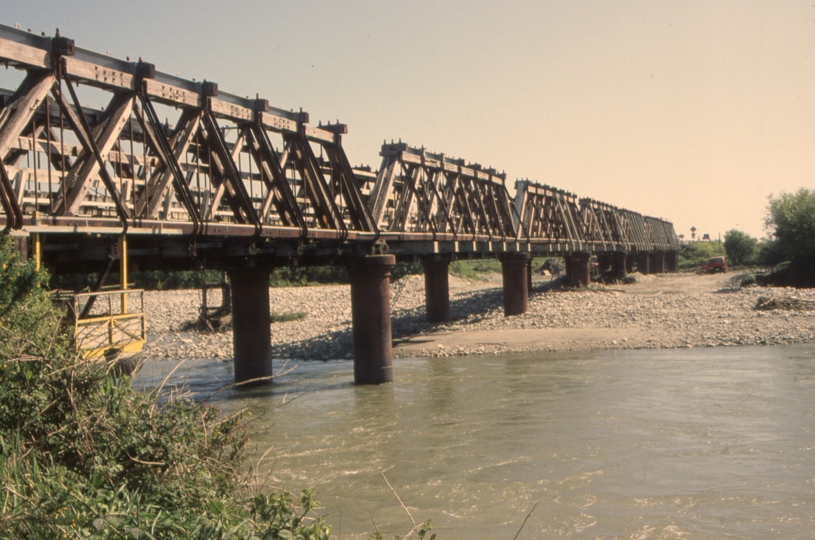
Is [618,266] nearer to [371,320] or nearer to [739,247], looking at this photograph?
[739,247]

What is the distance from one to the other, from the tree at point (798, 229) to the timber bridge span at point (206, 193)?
33.8 metres

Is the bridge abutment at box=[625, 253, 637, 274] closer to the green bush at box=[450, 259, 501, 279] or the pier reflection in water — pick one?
the green bush at box=[450, 259, 501, 279]

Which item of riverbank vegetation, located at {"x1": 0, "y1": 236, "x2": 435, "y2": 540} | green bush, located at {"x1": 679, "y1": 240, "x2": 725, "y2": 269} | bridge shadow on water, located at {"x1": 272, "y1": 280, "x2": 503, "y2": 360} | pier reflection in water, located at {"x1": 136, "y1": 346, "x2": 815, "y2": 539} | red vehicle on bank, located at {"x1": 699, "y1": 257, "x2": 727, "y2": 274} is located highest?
green bush, located at {"x1": 679, "y1": 240, "x2": 725, "y2": 269}

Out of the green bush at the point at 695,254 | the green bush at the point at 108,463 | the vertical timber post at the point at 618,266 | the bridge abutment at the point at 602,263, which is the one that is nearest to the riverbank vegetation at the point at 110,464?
the green bush at the point at 108,463

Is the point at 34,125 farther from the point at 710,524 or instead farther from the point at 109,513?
the point at 710,524

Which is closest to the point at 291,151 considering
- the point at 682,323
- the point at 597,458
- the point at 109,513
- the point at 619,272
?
the point at 597,458

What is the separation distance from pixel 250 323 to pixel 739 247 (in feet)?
315

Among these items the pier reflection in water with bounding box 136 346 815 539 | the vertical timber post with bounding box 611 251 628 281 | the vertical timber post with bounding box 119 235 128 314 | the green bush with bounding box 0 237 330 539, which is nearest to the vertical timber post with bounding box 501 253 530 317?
the pier reflection in water with bounding box 136 346 815 539

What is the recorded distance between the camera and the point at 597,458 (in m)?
12.6

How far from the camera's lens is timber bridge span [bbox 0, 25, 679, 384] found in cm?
1302

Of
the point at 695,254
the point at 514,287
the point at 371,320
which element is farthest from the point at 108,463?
the point at 695,254

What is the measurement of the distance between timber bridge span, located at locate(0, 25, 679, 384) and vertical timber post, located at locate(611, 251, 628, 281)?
3995cm

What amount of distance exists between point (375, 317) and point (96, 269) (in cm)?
775

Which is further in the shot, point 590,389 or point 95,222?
point 590,389
